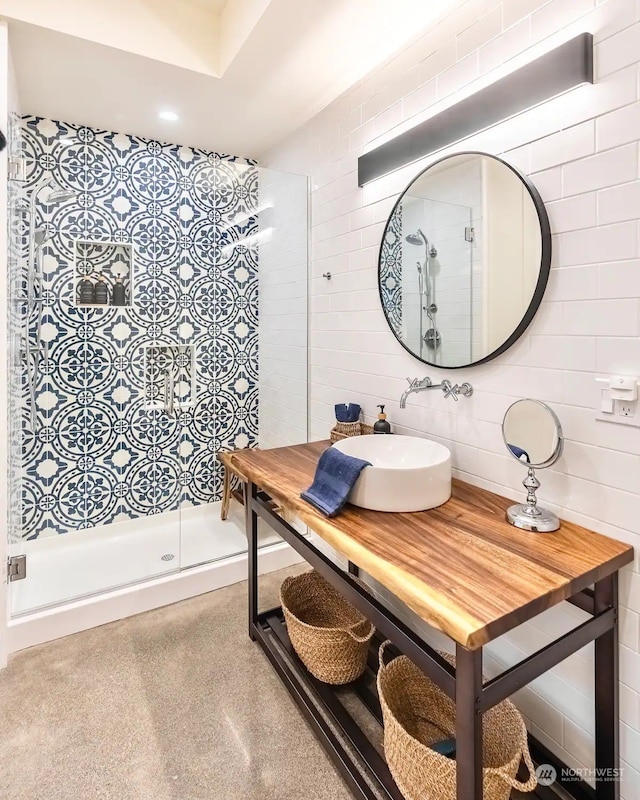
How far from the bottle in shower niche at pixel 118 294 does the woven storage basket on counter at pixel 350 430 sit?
164 cm

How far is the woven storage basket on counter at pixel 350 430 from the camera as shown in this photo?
206cm

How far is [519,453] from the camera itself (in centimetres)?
133

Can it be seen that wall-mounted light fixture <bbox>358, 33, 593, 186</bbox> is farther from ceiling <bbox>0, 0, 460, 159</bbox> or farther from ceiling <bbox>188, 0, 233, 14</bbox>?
ceiling <bbox>188, 0, 233, 14</bbox>

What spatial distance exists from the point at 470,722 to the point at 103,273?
2.82 metres

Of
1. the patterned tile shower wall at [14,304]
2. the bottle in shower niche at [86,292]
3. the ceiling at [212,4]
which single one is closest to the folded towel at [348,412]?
the patterned tile shower wall at [14,304]

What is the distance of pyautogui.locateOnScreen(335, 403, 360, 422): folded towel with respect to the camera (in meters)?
2.16

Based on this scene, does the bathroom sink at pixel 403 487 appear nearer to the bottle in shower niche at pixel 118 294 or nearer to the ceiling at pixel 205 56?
the ceiling at pixel 205 56

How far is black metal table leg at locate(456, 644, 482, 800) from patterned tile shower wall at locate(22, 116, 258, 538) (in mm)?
2419

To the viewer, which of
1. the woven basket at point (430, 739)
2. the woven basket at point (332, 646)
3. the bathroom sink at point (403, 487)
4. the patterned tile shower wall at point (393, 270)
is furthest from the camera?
the patterned tile shower wall at point (393, 270)

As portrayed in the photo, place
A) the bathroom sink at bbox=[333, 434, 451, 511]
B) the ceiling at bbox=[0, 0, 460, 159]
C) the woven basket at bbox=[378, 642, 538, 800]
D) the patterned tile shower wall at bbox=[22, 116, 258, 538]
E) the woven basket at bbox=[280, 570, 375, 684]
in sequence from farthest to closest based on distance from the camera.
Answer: the patterned tile shower wall at bbox=[22, 116, 258, 538]
the ceiling at bbox=[0, 0, 460, 159]
the woven basket at bbox=[280, 570, 375, 684]
the bathroom sink at bbox=[333, 434, 451, 511]
the woven basket at bbox=[378, 642, 538, 800]

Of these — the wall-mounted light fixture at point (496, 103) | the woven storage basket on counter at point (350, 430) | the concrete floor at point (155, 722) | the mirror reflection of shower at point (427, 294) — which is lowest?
the concrete floor at point (155, 722)

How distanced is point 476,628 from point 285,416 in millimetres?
2210

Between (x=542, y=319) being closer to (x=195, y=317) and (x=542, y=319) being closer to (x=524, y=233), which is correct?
(x=524, y=233)

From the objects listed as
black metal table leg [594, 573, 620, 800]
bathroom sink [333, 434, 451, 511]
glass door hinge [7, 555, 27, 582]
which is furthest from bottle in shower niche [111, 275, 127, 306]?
black metal table leg [594, 573, 620, 800]
